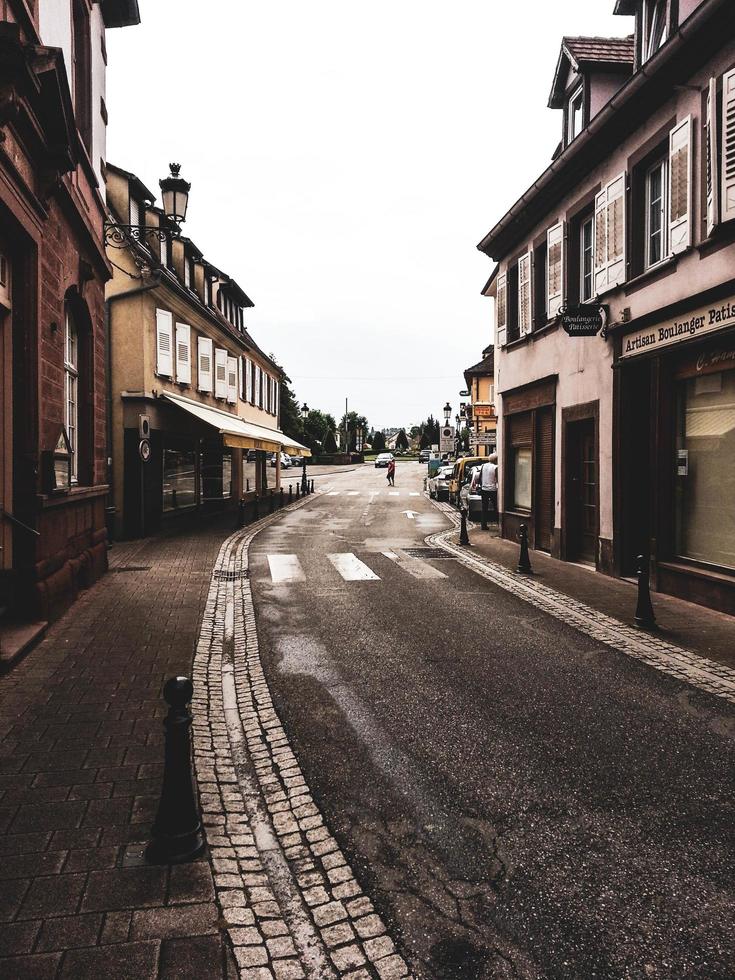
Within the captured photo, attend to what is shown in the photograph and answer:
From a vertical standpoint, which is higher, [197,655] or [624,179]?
[624,179]

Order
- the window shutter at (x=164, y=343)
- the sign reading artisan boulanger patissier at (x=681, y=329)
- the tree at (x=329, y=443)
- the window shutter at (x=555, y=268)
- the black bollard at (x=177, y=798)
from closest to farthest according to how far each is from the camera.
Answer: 1. the black bollard at (x=177, y=798)
2. the sign reading artisan boulanger patissier at (x=681, y=329)
3. the window shutter at (x=555, y=268)
4. the window shutter at (x=164, y=343)
5. the tree at (x=329, y=443)

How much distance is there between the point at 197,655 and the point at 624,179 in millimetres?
9626

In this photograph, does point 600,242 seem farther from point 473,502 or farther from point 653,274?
point 473,502

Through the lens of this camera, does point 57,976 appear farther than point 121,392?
No

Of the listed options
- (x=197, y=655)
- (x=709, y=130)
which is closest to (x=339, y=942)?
(x=197, y=655)

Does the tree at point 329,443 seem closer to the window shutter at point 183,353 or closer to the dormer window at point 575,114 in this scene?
the window shutter at point 183,353

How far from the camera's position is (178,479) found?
69.6ft

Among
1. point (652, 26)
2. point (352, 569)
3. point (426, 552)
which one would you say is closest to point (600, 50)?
point (652, 26)

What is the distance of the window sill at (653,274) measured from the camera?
970 cm

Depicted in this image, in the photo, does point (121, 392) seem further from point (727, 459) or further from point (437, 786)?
point (437, 786)

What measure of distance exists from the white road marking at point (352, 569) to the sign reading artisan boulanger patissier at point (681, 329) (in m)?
5.42

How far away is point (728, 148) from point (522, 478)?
9.51 meters

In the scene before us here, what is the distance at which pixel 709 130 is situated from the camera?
866cm

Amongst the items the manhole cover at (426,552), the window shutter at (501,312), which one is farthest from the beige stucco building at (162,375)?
the window shutter at (501,312)
